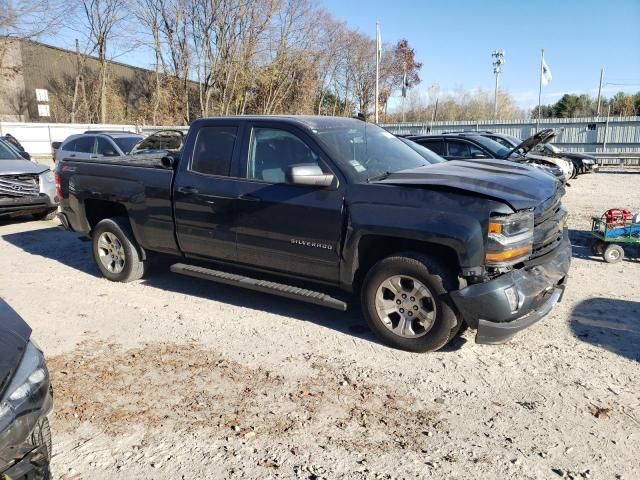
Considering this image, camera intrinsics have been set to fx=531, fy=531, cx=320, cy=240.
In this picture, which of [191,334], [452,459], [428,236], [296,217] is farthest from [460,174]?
[191,334]

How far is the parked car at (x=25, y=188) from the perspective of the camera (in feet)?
31.3

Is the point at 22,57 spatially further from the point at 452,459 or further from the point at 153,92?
the point at 452,459

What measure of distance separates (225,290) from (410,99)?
51.4 meters

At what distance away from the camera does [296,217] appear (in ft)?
15.2

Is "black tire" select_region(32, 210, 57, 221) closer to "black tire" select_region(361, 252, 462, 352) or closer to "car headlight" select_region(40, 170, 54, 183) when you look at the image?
"car headlight" select_region(40, 170, 54, 183)

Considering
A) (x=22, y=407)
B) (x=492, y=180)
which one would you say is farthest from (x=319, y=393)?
(x=492, y=180)

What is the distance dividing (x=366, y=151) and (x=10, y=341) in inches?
131

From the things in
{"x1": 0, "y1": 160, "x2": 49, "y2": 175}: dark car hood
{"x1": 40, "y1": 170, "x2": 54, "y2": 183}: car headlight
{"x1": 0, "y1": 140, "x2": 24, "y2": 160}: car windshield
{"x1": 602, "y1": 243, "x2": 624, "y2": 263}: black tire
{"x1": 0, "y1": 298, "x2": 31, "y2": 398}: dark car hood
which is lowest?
{"x1": 602, "y1": 243, "x2": 624, "y2": 263}: black tire

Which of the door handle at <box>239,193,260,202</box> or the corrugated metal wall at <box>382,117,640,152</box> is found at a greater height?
the corrugated metal wall at <box>382,117,640,152</box>

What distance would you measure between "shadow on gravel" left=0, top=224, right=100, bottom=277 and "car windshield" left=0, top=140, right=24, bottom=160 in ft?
6.30

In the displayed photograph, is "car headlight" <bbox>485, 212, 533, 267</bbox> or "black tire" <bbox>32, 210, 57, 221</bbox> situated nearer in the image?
"car headlight" <bbox>485, 212, 533, 267</bbox>

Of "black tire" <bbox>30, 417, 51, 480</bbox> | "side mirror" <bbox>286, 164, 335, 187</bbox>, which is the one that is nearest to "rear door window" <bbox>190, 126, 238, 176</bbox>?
"side mirror" <bbox>286, 164, 335, 187</bbox>

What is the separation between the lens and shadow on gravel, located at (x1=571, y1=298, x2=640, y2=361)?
4328 mm

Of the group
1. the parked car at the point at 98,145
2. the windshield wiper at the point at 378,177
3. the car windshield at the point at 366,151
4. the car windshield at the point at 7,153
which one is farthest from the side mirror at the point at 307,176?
the parked car at the point at 98,145
